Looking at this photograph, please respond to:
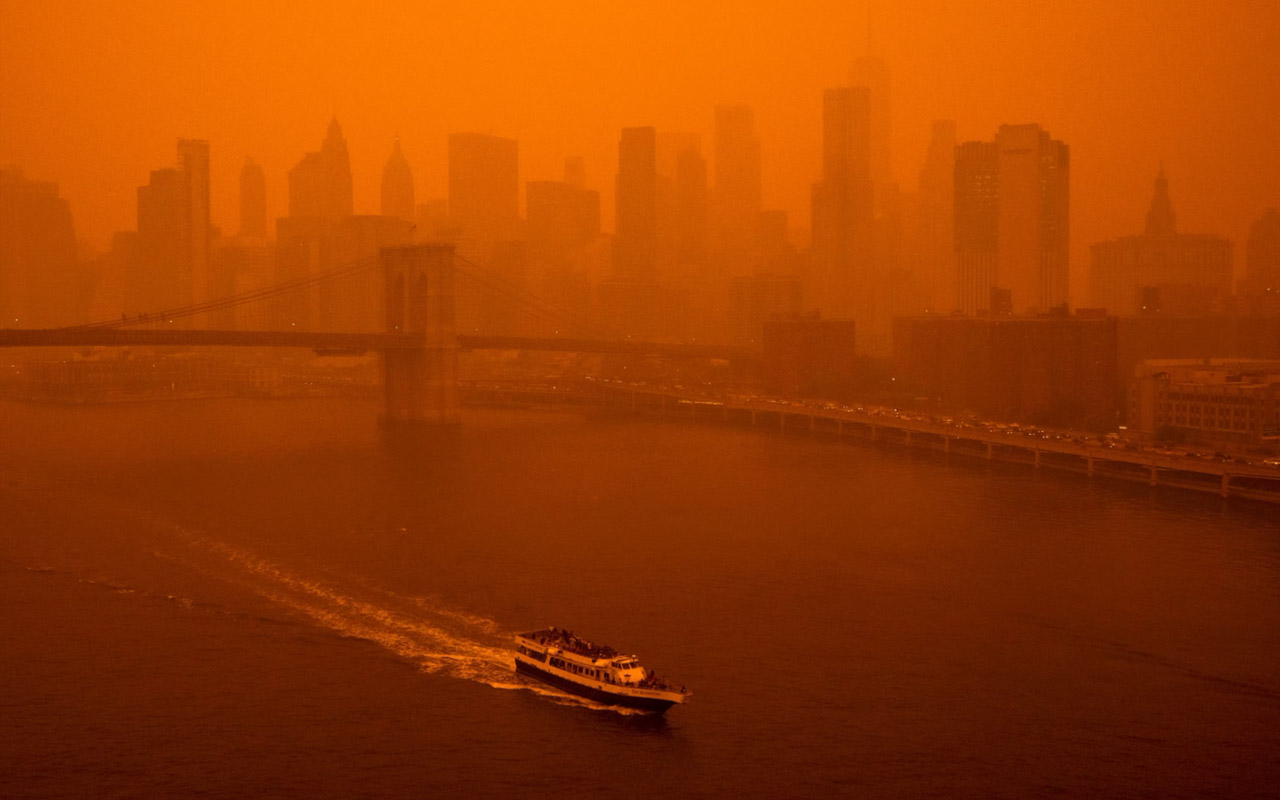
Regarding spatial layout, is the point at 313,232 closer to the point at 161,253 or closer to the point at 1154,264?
the point at 161,253

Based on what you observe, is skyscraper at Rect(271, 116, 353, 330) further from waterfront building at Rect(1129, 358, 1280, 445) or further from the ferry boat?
the ferry boat

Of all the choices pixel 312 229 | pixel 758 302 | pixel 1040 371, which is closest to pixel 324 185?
pixel 312 229

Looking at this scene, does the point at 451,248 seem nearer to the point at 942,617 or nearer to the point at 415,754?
the point at 942,617

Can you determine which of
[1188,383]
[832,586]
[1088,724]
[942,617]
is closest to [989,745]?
[1088,724]

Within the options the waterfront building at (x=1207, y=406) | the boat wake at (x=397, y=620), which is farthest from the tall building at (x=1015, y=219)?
the boat wake at (x=397, y=620)

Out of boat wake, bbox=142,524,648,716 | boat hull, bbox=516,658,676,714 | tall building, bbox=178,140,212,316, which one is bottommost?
boat hull, bbox=516,658,676,714

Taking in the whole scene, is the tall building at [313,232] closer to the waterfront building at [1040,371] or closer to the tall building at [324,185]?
the tall building at [324,185]

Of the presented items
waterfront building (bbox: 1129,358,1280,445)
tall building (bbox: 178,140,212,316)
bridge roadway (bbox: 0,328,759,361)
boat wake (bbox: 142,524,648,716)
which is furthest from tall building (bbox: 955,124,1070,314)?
boat wake (bbox: 142,524,648,716)
